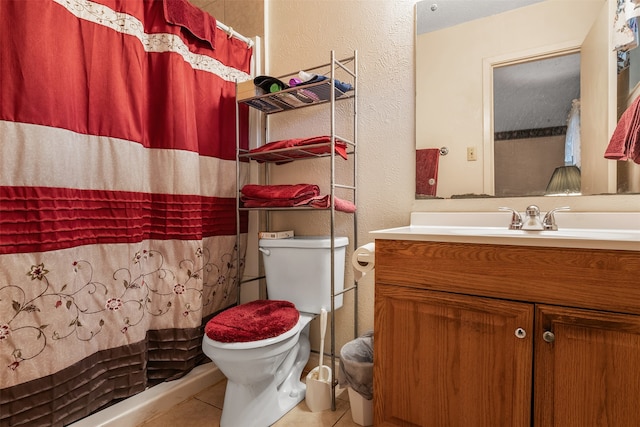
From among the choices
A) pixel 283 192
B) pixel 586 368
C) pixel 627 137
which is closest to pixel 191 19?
pixel 283 192

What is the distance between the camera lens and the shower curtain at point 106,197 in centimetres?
102

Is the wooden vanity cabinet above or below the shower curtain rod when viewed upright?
below

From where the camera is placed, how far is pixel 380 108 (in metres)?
1.62

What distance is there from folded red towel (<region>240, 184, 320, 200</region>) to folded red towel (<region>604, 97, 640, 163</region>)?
115cm

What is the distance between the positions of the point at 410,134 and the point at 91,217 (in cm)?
135

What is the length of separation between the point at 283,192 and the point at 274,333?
24.3 inches

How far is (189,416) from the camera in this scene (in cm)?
140

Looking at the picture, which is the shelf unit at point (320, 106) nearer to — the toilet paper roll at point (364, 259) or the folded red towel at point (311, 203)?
the folded red towel at point (311, 203)

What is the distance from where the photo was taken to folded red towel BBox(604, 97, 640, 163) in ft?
3.82

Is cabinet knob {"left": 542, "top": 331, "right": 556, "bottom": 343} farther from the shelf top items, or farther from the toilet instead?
the shelf top items

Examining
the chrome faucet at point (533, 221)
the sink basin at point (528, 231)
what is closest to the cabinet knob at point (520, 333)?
the sink basin at point (528, 231)

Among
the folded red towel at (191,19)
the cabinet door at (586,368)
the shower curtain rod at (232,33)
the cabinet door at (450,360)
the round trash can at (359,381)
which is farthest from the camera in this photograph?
the shower curtain rod at (232,33)

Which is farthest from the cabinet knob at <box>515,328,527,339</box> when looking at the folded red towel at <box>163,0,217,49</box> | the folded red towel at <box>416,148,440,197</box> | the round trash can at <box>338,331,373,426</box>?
the folded red towel at <box>163,0,217,49</box>

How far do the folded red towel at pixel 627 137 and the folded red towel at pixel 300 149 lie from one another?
3.32ft
